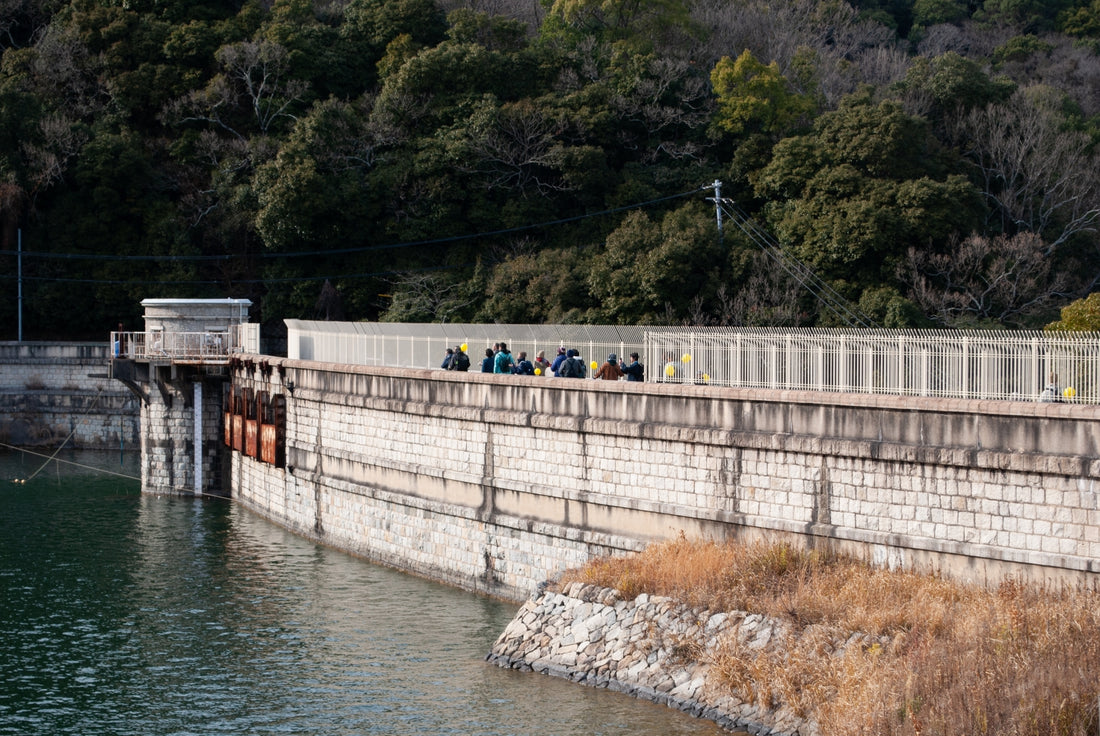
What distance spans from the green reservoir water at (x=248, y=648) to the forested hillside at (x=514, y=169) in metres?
21.2

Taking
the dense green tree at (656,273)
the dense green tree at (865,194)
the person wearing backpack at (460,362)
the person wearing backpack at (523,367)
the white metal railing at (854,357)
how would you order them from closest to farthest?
the white metal railing at (854,357) < the person wearing backpack at (523,367) < the person wearing backpack at (460,362) < the dense green tree at (656,273) < the dense green tree at (865,194)

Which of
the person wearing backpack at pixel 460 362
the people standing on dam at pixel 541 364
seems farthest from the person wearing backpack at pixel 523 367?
the person wearing backpack at pixel 460 362

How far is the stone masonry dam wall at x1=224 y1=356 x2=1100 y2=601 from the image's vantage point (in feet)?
65.9

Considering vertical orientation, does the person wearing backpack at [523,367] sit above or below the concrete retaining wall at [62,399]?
above

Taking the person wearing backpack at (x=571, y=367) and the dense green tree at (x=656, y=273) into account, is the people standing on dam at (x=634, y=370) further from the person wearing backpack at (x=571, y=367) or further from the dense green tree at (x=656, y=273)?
the dense green tree at (x=656, y=273)

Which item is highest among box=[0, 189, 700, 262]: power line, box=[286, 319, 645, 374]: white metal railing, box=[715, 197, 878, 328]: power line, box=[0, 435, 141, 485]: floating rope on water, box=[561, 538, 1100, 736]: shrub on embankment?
box=[0, 189, 700, 262]: power line

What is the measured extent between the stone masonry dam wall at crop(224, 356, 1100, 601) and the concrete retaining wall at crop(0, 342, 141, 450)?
995 inches

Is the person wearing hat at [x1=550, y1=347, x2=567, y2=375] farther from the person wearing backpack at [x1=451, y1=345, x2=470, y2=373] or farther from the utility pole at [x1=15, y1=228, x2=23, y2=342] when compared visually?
the utility pole at [x1=15, y1=228, x2=23, y2=342]

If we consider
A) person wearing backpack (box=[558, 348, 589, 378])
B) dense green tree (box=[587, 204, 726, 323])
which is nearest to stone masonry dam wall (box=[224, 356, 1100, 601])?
person wearing backpack (box=[558, 348, 589, 378])

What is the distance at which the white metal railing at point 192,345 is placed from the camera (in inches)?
1829

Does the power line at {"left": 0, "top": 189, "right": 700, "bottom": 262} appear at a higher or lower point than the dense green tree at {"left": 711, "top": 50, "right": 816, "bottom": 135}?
lower

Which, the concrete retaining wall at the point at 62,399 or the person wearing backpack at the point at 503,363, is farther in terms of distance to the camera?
the concrete retaining wall at the point at 62,399

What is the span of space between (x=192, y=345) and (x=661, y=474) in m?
26.6

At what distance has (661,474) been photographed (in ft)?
85.7
